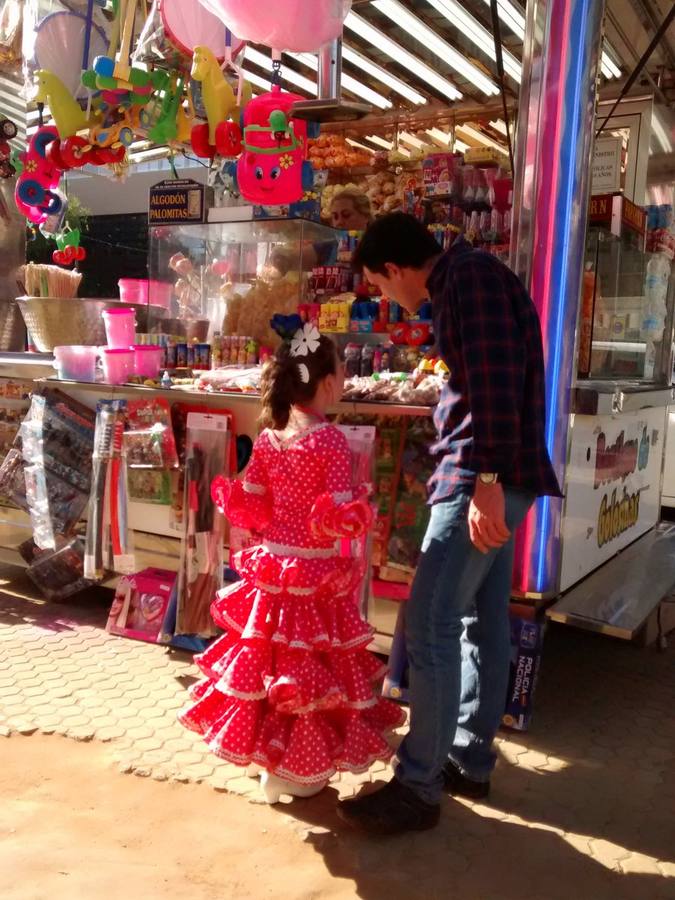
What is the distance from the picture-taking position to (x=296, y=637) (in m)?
2.39

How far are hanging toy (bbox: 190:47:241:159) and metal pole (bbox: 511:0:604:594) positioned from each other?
1357 mm

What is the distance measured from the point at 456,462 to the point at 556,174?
124cm

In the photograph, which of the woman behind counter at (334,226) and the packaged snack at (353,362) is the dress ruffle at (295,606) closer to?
the packaged snack at (353,362)

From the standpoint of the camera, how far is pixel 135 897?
2027 millimetres

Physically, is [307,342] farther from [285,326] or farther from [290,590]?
[290,590]

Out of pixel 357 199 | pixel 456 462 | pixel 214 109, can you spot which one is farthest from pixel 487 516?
pixel 357 199

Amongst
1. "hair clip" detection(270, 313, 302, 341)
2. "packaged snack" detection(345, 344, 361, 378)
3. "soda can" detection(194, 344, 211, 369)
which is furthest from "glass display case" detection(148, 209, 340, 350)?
"hair clip" detection(270, 313, 302, 341)

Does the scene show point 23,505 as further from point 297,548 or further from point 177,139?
point 297,548

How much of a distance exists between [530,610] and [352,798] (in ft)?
3.44

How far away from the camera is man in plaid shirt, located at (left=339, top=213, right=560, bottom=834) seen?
2.06 metres

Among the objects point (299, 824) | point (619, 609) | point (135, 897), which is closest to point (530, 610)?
point (619, 609)

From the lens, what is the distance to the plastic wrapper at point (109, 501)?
3723 mm

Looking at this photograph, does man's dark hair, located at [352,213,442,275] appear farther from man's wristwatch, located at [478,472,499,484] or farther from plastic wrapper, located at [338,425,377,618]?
plastic wrapper, located at [338,425,377,618]

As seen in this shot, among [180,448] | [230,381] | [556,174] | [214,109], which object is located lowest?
[180,448]
